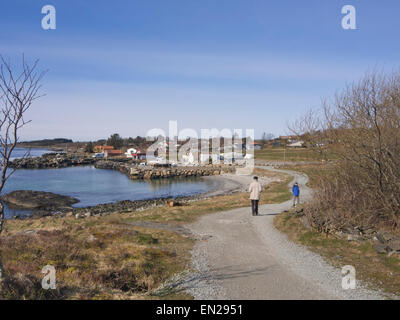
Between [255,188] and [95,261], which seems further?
[255,188]

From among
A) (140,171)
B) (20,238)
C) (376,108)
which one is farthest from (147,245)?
(140,171)

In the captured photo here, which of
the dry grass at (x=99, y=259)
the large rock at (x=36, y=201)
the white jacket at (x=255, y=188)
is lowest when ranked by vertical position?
the large rock at (x=36, y=201)

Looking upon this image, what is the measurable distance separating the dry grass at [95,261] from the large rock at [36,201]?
73.8ft

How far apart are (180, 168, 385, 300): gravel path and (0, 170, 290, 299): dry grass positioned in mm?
742

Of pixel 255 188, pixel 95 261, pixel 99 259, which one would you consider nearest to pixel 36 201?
pixel 255 188

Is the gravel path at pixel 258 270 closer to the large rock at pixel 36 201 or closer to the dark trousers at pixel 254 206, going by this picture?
the dark trousers at pixel 254 206

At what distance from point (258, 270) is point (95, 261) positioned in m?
5.19

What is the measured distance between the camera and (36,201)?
3659 cm

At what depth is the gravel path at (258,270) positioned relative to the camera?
7.42 metres

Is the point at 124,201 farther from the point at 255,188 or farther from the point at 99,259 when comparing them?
the point at 99,259

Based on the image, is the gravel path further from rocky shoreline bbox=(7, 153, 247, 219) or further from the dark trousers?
rocky shoreline bbox=(7, 153, 247, 219)

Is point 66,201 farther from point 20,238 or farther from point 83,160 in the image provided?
point 83,160

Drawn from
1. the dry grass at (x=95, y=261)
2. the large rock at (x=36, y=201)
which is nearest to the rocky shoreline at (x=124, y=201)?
the large rock at (x=36, y=201)
